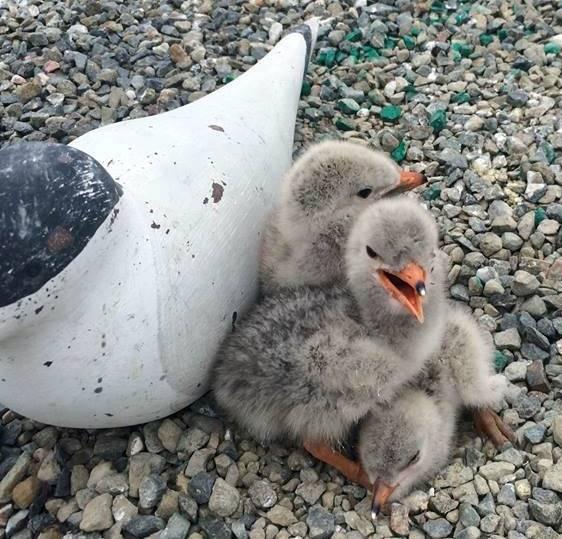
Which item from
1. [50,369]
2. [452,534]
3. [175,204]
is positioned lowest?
[452,534]

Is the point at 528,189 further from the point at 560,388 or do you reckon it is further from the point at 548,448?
the point at 548,448

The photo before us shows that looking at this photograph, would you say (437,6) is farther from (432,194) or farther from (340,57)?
(432,194)

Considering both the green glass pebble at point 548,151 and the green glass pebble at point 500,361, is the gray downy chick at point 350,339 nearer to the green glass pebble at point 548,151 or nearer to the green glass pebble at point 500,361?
the green glass pebble at point 500,361

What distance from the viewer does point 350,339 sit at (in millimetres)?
2490

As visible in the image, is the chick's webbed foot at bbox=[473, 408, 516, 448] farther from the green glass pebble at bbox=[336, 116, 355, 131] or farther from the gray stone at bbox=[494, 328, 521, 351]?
the green glass pebble at bbox=[336, 116, 355, 131]

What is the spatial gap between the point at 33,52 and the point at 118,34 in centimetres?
44

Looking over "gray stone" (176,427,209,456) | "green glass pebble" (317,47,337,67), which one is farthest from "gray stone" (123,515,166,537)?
"green glass pebble" (317,47,337,67)

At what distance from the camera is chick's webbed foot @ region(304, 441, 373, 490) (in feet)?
8.51

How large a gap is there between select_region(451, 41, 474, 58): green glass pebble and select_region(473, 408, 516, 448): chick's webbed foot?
7.44 ft

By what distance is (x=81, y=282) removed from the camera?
220cm

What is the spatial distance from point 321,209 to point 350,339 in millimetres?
434

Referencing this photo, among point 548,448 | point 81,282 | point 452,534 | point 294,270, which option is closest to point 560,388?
point 548,448

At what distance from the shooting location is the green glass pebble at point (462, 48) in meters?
4.40

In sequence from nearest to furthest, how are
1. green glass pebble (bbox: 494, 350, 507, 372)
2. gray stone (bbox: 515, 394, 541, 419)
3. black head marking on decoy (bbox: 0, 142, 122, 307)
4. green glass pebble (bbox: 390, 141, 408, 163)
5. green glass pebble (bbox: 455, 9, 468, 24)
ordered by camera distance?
1. black head marking on decoy (bbox: 0, 142, 122, 307)
2. gray stone (bbox: 515, 394, 541, 419)
3. green glass pebble (bbox: 494, 350, 507, 372)
4. green glass pebble (bbox: 390, 141, 408, 163)
5. green glass pebble (bbox: 455, 9, 468, 24)
